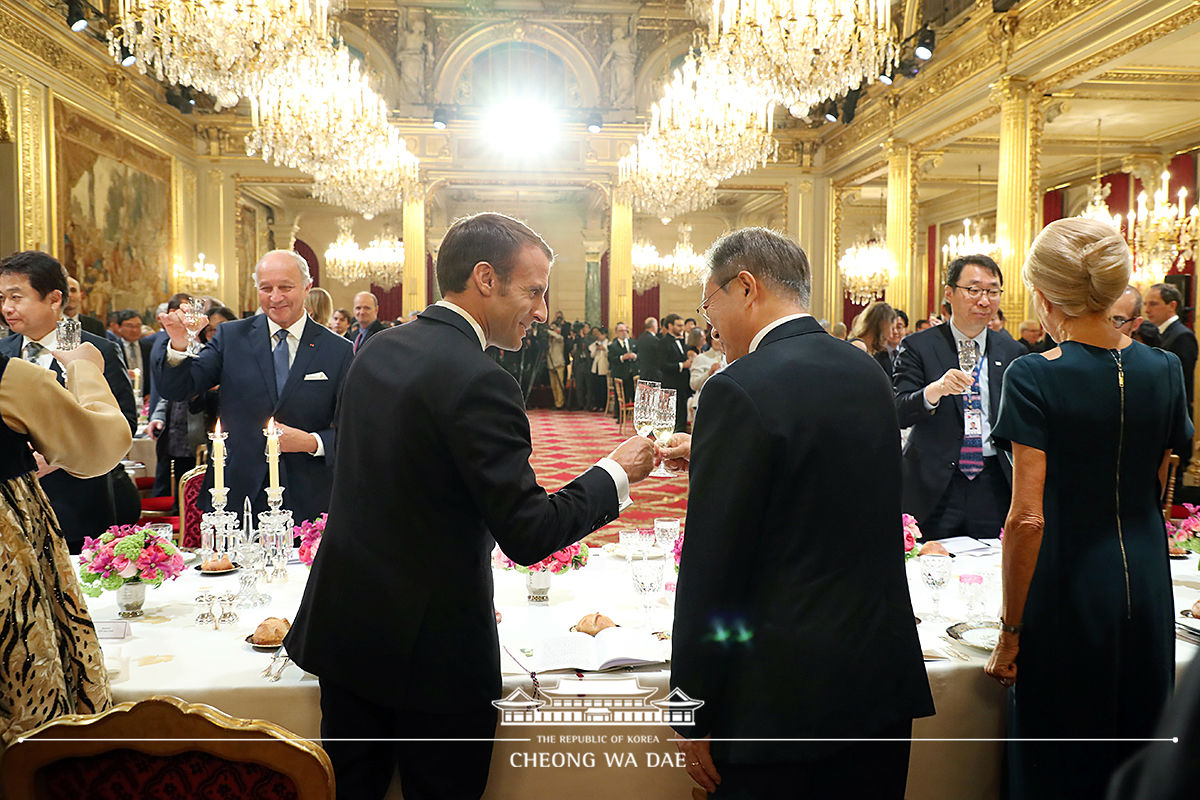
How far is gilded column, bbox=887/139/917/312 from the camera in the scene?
11930 mm

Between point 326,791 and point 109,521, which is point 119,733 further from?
point 109,521

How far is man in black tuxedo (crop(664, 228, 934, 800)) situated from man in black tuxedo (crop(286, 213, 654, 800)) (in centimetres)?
35

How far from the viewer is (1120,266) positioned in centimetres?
176

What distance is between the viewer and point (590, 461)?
9.77 metres

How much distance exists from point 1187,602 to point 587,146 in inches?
509

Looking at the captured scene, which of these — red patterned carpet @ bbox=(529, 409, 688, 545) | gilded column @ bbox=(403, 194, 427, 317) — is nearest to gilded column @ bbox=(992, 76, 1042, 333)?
red patterned carpet @ bbox=(529, 409, 688, 545)

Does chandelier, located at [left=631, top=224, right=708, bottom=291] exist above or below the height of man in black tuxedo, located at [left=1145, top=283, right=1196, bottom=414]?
above

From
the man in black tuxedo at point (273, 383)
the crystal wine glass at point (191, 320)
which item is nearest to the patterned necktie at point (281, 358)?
the man in black tuxedo at point (273, 383)

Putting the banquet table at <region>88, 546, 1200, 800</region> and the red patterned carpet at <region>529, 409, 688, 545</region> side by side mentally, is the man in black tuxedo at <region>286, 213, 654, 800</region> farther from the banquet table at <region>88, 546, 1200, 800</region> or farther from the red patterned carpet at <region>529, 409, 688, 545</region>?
the red patterned carpet at <region>529, 409, 688, 545</region>

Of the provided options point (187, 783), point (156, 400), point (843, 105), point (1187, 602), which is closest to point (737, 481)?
point (187, 783)

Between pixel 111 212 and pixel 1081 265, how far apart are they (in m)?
11.9

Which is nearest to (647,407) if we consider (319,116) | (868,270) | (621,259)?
(319,116)

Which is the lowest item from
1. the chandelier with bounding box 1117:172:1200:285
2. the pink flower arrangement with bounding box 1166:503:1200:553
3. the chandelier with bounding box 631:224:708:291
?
the pink flower arrangement with bounding box 1166:503:1200:553

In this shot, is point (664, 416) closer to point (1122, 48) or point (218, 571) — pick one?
A: point (218, 571)
